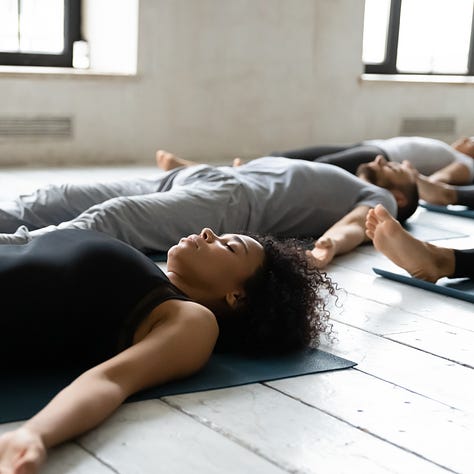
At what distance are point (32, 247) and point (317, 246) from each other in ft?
4.17

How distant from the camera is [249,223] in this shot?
306cm

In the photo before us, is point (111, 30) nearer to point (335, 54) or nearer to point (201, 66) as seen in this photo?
point (201, 66)

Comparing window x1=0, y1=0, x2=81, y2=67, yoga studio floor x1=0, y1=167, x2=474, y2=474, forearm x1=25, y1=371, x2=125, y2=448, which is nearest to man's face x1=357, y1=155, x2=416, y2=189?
yoga studio floor x1=0, y1=167, x2=474, y2=474

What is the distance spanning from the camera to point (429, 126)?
6.60 meters

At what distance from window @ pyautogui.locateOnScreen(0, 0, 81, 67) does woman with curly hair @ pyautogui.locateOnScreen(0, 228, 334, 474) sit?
11.4ft

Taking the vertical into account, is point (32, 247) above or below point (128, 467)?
above

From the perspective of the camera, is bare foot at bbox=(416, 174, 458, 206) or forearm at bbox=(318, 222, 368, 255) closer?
forearm at bbox=(318, 222, 368, 255)

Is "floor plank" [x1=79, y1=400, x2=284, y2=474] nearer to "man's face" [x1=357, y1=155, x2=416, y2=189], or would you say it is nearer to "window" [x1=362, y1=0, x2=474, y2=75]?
"man's face" [x1=357, y1=155, x2=416, y2=189]

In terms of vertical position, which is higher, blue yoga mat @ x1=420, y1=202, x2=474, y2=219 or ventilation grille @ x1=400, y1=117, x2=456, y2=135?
ventilation grille @ x1=400, y1=117, x2=456, y2=135

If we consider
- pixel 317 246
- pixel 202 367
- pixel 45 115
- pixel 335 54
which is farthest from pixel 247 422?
pixel 335 54

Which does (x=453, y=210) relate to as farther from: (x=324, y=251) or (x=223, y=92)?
(x=223, y=92)

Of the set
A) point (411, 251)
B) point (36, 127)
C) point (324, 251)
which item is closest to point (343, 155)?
point (324, 251)

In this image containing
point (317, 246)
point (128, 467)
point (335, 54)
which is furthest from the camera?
point (335, 54)

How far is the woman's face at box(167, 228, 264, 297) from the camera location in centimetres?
195
